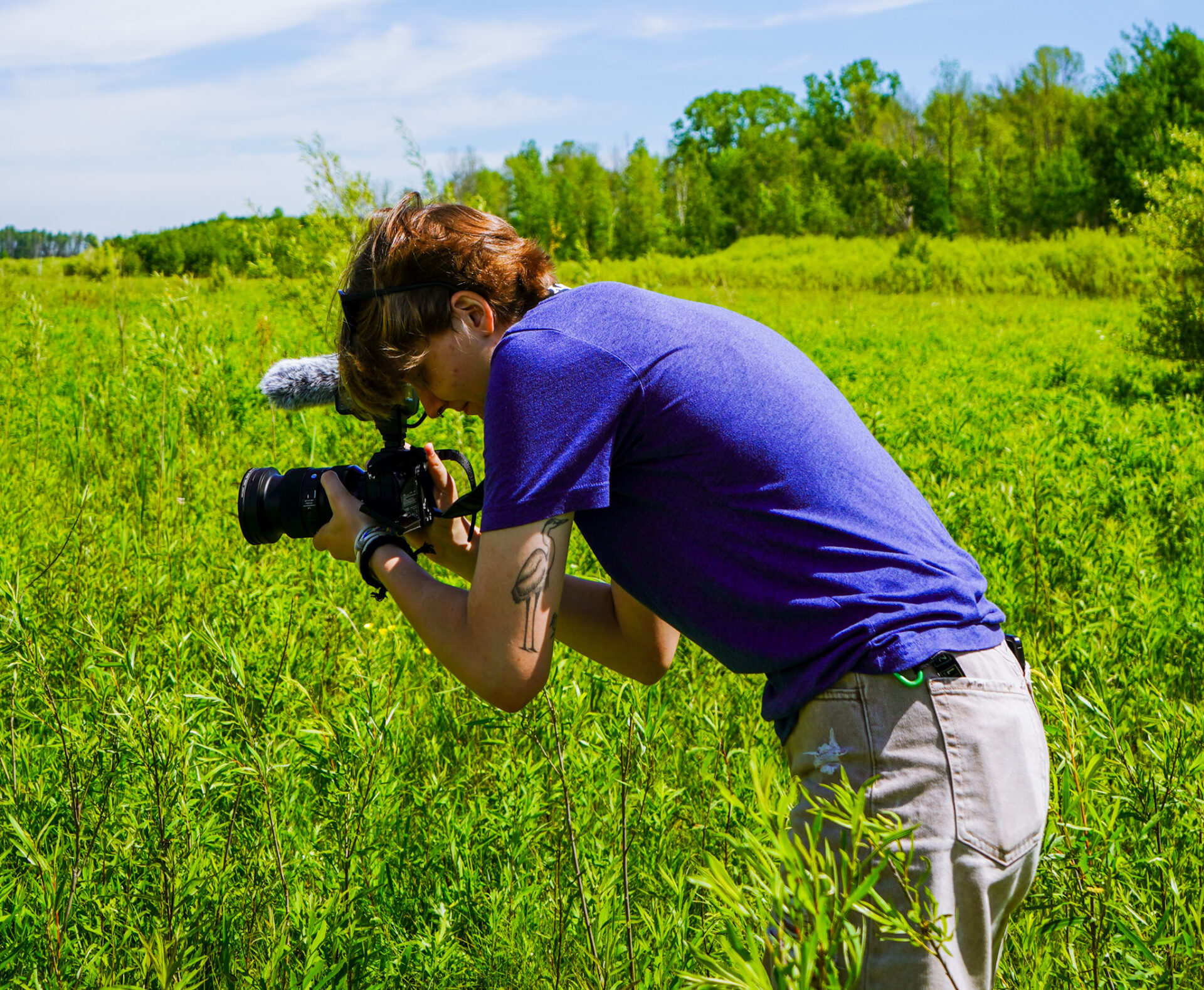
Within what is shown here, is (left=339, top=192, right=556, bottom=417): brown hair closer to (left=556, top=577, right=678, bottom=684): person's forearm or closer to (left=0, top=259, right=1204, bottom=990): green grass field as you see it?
(left=556, top=577, right=678, bottom=684): person's forearm

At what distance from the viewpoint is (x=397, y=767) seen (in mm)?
2545

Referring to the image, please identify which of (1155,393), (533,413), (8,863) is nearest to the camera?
(533,413)

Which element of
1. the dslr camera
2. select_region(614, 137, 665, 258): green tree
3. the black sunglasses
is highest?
select_region(614, 137, 665, 258): green tree

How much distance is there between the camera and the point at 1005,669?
58.0 inches

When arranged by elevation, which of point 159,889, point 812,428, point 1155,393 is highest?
point 812,428

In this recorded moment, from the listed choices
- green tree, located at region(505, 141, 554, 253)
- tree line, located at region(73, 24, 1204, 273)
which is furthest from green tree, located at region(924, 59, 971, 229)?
green tree, located at region(505, 141, 554, 253)

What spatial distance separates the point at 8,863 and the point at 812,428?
7.34 feet

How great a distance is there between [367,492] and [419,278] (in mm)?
467

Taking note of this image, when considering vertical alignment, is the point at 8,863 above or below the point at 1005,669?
below

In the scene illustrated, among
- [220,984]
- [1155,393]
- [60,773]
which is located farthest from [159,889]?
[1155,393]

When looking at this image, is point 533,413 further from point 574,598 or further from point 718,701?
point 718,701

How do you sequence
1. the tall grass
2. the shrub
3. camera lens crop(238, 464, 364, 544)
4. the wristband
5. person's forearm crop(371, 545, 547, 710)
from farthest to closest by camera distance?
the tall grass < the shrub < camera lens crop(238, 464, 364, 544) < the wristband < person's forearm crop(371, 545, 547, 710)

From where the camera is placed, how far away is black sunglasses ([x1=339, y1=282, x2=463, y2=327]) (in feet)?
5.69

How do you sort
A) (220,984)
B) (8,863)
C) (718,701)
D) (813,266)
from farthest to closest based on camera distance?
(813,266) → (718,701) → (8,863) → (220,984)
